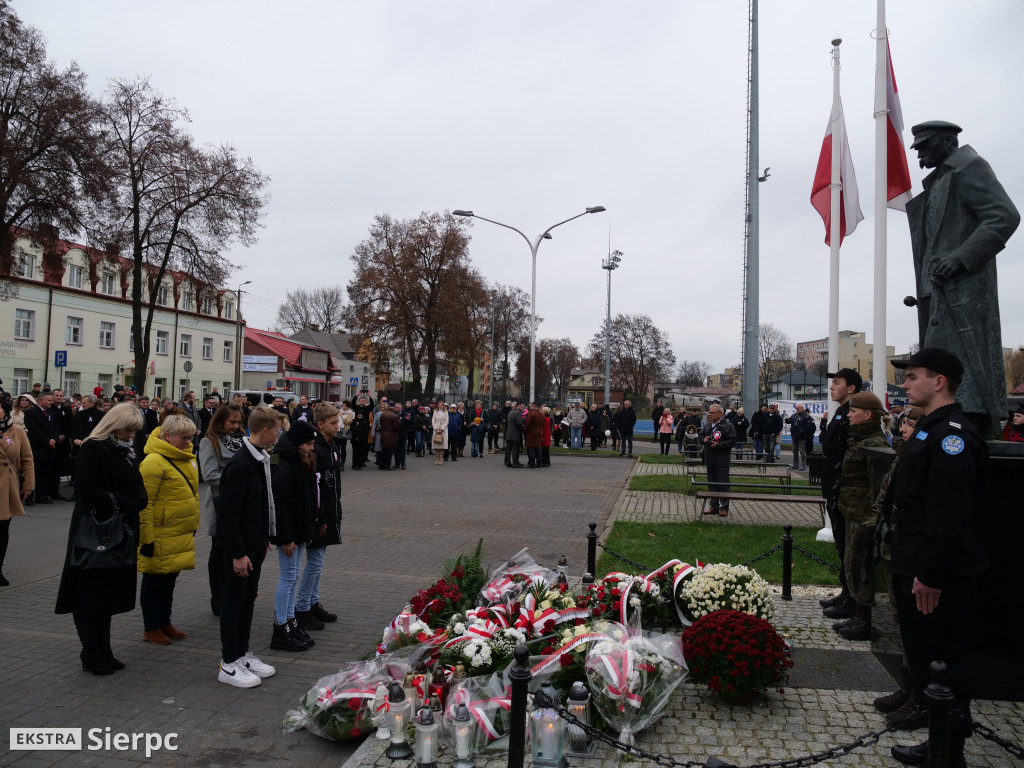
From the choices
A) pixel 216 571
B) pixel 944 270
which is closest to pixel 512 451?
pixel 216 571

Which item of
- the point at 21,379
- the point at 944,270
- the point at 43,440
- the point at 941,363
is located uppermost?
the point at 21,379

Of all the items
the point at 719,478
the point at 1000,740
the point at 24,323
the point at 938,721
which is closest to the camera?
the point at 938,721

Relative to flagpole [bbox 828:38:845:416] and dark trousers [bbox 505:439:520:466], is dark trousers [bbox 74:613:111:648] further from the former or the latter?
dark trousers [bbox 505:439:520:466]

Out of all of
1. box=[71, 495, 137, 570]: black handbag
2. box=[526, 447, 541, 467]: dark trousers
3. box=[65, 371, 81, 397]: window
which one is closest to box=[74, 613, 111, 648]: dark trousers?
box=[71, 495, 137, 570]: black handbag

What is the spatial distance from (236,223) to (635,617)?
94.3 ft

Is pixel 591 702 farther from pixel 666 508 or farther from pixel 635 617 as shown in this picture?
pixel 666 508

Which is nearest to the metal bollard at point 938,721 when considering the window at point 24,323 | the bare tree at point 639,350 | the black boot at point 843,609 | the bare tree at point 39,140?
the black boot at point 843,609

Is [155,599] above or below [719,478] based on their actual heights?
below

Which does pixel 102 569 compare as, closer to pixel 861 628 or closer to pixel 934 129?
pixel 861 628

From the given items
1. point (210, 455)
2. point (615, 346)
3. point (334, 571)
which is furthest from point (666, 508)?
point (615, 346)

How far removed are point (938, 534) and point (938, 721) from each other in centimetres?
105

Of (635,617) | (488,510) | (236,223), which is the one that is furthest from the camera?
(236,223)

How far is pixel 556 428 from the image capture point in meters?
31.0

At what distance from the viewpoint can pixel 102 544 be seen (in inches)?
200
